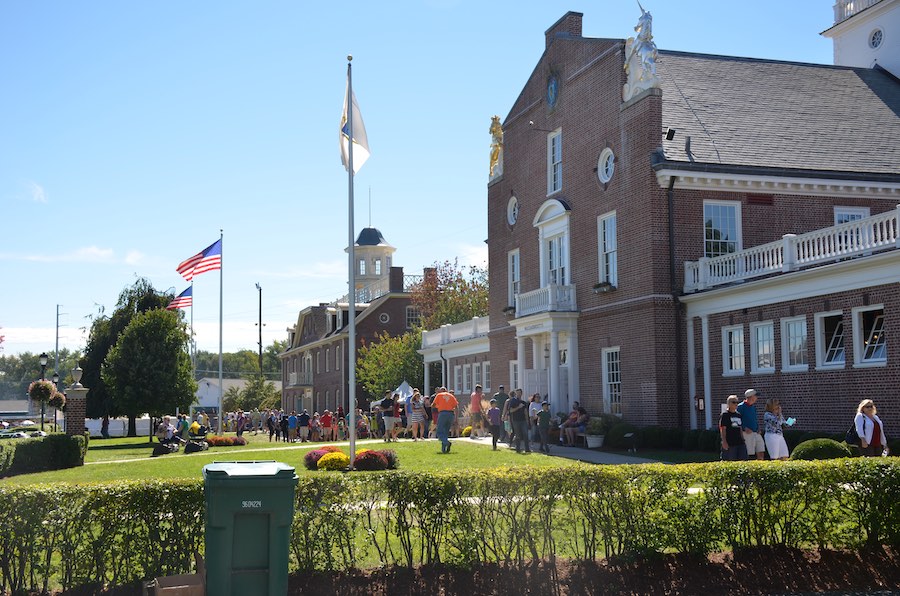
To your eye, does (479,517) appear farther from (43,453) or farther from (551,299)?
(551,299)

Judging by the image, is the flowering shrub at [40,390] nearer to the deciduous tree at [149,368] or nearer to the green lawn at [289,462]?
the deciduous tree at [149,368]

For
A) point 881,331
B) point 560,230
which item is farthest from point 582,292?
point 881,331

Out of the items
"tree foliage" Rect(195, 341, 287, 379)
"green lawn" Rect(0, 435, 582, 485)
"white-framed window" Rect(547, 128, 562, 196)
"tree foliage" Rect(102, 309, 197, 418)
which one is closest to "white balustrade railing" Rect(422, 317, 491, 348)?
"white-framed window" Rect(547, 128, 562, 196)

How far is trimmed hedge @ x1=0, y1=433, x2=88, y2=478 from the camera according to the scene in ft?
83.0

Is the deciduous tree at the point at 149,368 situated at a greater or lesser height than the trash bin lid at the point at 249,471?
greater

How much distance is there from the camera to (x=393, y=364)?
175ft

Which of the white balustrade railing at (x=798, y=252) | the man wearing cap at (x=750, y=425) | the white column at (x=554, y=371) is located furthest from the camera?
the white column at (x=554, y=371)

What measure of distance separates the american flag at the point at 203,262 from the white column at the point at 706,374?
2231 cm

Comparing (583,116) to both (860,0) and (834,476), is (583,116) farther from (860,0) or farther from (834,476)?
(834,476)

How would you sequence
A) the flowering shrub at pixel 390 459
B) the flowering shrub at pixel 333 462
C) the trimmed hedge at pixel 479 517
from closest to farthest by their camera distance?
1. the trimmed hedge at pixel 479 517
2. the flowering shrub at pixel 333 462
3. the flowering shrub at pixel 390 459

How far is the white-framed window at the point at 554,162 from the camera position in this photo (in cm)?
3300

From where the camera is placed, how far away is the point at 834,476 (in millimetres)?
9922

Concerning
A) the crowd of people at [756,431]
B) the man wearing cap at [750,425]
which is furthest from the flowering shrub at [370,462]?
the man wearing cap at [750,425]

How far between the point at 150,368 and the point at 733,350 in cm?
2929
